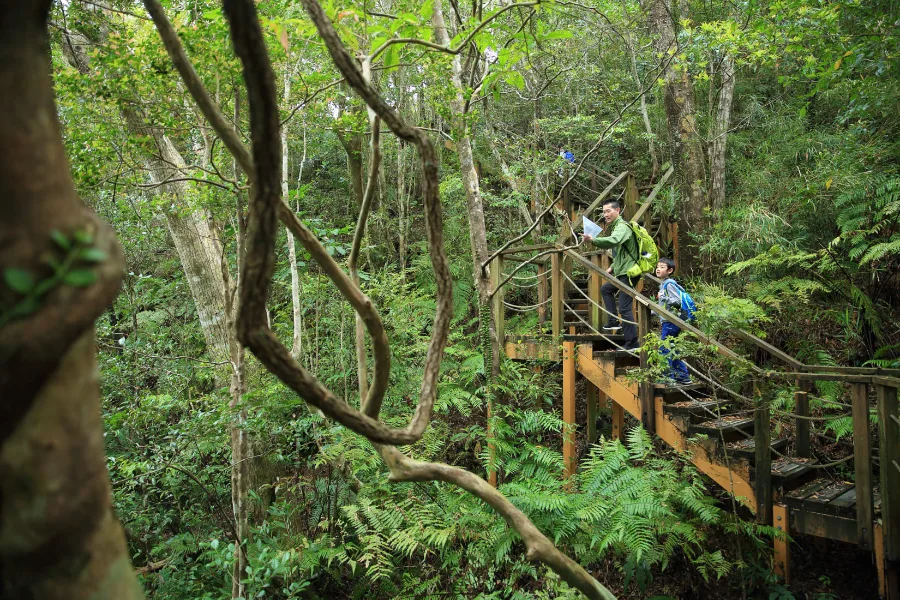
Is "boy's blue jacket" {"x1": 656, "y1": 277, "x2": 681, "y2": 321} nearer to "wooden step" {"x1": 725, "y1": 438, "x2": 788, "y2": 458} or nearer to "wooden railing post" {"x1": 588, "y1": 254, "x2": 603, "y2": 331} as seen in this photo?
"wooden railing post" {"x1": 588, "y1": 254, "x2": 603, "y2": 331}

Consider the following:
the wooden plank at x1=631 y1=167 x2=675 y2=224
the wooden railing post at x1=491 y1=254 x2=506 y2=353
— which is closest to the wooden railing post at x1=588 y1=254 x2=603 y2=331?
the wooden railing post at x1=491 y1=254 x2=506 y2=353

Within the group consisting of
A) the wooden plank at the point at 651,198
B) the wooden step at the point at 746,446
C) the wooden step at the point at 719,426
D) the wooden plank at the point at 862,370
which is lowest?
the wooden step at the point at 746,446

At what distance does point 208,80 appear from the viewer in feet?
14.7

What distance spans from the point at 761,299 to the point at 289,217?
6.65 m

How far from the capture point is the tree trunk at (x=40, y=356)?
0.74 meters

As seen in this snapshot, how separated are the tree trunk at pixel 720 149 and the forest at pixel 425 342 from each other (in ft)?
0.18

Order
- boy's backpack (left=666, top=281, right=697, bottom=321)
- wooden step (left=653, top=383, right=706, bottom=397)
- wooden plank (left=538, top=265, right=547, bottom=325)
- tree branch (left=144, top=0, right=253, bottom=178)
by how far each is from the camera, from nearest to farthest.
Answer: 1. tree branch (left=144, top=0, right=253, bottom=178)
2. wooden step (left=653, top=383, right=706, bottom=397)
3. boy's backpack (left=666, top=281, right=697, bottom=321)
4. wooden plank (left=538, top=265, right=547, bottom=325)

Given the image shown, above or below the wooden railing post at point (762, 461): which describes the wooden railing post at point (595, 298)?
above

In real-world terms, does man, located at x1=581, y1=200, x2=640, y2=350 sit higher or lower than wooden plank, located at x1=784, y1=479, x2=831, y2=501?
higher

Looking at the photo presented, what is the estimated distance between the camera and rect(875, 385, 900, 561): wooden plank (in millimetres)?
3588

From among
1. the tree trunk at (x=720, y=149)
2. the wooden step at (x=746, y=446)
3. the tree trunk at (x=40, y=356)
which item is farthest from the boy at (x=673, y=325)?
the tree trunk at (x=40, y=356)

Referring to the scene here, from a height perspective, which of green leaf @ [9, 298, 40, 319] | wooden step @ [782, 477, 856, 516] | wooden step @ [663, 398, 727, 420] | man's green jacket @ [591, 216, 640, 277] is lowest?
wooden step @ [782, 477, 856, 516]

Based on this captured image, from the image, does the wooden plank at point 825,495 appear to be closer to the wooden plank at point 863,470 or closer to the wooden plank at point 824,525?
the wooden plank at point 824,525

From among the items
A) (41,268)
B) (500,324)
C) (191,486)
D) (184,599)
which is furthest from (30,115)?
(191,486)
